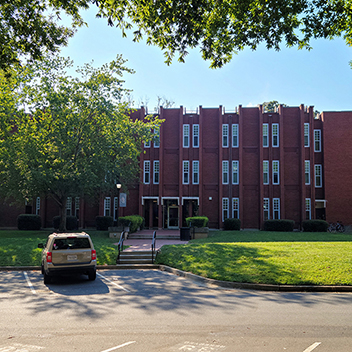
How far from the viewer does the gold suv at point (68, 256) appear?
11.1m

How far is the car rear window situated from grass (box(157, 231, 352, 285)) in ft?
13.8

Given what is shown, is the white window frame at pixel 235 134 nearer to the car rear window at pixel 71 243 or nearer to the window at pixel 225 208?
the window at pixel 225 208

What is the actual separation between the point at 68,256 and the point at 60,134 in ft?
44.9

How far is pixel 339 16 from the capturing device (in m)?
10.2

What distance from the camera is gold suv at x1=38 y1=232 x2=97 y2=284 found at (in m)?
11.1

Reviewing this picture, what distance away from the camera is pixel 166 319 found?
23.6 feet

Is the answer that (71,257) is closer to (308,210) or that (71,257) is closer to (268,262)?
(268,262)

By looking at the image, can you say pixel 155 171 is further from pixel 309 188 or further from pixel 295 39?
pixel 295 39

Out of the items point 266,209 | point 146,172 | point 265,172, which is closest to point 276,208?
point 266,209

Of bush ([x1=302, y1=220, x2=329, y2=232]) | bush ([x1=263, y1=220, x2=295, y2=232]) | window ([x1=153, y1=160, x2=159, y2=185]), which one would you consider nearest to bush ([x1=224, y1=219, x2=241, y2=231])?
bush ([x1=263, y1=220, x2=295, y2=232])

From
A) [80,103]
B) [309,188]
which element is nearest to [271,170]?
[309,188]

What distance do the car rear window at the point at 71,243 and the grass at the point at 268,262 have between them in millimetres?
4215

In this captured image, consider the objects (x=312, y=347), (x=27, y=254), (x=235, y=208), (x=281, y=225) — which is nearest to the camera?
(x=312, y=347)

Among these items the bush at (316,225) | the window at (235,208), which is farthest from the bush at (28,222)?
the bush at (316,225)
